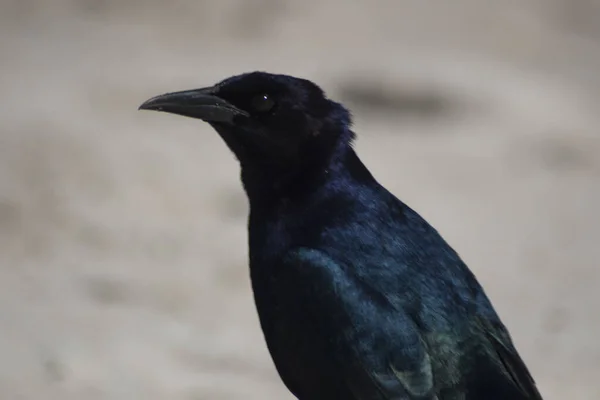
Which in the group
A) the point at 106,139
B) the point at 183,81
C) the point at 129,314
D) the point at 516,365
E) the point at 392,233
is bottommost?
the point at 516,365

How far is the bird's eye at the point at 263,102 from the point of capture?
338cm

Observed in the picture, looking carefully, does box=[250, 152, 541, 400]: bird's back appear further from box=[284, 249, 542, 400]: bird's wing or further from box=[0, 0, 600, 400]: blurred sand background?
box=[0, 0, 600, 400]: blurred sand background

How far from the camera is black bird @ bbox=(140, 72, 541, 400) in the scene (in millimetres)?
3129

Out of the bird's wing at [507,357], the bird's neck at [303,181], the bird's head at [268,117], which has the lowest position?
the bird's wing at [507,357]

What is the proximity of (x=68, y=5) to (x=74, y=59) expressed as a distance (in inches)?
52.6

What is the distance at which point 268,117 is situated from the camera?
3.38 meters

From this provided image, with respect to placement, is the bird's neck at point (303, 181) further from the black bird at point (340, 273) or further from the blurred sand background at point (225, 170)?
the blurred sand background at point (225, 170)

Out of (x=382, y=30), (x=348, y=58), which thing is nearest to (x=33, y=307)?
(x=348, y=58)

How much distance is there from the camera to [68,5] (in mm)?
10570

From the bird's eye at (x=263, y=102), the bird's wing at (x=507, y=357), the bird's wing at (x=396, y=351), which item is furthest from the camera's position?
the bird's eye at (x=263, y=102)

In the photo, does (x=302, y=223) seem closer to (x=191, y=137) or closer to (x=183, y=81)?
(x=191, y=137)

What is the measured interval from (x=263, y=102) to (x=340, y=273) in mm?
545

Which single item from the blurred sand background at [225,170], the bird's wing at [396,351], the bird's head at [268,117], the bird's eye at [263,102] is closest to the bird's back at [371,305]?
the bird's wing at [396,351]

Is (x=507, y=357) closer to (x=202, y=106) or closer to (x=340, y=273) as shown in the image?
(x=340, y=273)
